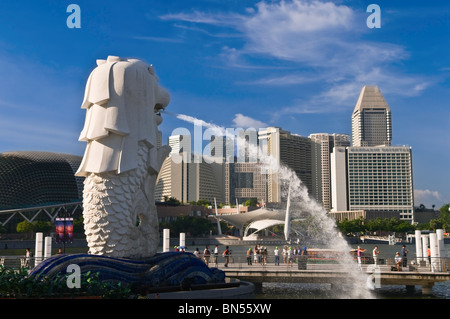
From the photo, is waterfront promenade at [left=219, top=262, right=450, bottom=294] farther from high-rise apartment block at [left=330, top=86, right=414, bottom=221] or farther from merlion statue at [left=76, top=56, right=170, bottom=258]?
high-rise apartment block at [left=330, top=86, right=414, bottom=221]

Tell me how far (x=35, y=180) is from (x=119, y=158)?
95.1 metres

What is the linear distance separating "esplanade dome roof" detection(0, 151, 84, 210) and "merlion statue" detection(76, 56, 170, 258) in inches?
3402

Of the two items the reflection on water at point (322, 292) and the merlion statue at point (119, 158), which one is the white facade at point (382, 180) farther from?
the merlion statue at point (119, 158)

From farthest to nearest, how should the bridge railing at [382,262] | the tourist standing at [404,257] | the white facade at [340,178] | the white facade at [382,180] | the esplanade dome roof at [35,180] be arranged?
1. the white facade at [340,178]
2. the white facade at [382,180]
3. the esplanade dome roof at [35,180]
4. the tourist standing at [404,257]
5. the bridge railing at [382,262]

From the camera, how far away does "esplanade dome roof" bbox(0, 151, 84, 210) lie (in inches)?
4001

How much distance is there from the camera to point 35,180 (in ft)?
348

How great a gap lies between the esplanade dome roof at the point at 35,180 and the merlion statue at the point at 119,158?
8642 cm

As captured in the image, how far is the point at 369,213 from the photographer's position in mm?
167125

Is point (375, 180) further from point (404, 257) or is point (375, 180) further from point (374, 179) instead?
point (404, 257)

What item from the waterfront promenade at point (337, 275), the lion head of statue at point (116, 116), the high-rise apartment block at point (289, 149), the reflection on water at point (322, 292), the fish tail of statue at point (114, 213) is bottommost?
the reflection on water at point (322, 292)

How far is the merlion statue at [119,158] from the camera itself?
17.8m

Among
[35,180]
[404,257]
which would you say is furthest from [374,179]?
[404,257]

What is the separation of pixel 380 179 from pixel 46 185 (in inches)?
4551

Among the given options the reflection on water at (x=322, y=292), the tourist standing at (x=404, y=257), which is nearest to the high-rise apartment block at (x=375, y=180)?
the reflection on water at (x=322, y=292)
